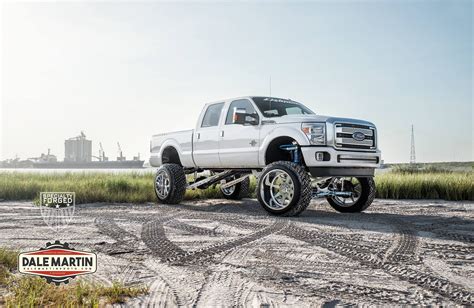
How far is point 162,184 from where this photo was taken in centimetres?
1168

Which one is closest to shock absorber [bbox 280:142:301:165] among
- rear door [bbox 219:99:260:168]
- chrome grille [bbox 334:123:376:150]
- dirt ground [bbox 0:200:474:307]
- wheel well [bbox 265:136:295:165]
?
wheel well [bbox 265:136:295:165]

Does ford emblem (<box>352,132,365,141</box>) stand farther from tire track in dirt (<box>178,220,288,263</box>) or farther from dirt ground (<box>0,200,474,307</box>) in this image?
tire track in dirt (<box>178,220,288,263</box>)

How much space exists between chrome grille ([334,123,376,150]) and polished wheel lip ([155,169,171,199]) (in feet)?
14.8

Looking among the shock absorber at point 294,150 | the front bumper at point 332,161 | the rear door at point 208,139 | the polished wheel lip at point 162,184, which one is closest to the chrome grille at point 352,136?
the front bumper at point 332,161

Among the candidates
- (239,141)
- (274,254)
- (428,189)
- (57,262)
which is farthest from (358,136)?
(57,262)

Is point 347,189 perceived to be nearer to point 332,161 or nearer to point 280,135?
point 332,161

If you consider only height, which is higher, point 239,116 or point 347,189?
point 239,116

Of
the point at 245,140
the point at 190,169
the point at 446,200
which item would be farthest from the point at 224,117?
the point at 446,200

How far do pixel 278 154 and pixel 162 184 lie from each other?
3503mm

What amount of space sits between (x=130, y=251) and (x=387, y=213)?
5849 mm

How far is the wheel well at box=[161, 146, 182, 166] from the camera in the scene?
1209cm

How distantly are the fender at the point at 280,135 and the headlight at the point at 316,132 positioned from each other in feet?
0.29

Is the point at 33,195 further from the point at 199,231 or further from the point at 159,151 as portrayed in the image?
the point at 199,231

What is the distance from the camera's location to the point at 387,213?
941 cm
